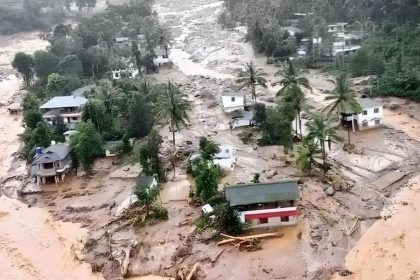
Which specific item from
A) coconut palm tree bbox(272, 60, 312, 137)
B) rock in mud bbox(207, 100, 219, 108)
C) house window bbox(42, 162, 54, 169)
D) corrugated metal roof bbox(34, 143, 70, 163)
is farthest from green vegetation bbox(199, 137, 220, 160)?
rock in mud bbox(207, 100, 219, 108)

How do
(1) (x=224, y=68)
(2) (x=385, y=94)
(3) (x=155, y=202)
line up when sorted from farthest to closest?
(1) (x=224, y=68) < (2) (x=385, y=94) < (3) (x=155, y=202)

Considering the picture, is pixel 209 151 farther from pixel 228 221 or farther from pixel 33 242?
pixel 33 242

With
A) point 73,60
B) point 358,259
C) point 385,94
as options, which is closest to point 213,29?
point 73,60

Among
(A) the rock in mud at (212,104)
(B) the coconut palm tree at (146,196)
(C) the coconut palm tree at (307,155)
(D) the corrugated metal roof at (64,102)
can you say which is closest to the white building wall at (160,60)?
(A) the rock in mud at (212,104)

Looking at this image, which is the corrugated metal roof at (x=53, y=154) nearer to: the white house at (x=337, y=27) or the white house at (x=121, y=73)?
the white house at (x=121, y=73)

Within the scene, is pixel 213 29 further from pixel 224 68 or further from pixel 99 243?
pixel 99 243

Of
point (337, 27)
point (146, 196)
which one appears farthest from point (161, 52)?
point (146, 196)

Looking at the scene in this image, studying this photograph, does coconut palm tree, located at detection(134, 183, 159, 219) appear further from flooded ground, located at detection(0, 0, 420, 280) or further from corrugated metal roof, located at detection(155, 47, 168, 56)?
corrugated metal roof, located at detection(155, 47, 168, 56)
